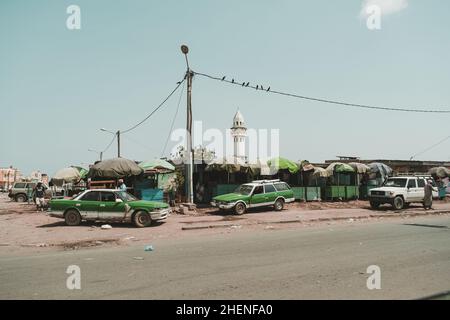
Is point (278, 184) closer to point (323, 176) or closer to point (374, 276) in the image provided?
point (323, 176)

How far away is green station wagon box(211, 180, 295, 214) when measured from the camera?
1744 cm

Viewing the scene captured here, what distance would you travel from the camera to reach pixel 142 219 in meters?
13.6

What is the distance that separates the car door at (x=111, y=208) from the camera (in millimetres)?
13641

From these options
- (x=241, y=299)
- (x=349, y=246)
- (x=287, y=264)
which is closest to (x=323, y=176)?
(x=349, y=246)

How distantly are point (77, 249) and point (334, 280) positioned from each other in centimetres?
737

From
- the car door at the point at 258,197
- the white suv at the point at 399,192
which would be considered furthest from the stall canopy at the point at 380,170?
the car door at the point at 258,197

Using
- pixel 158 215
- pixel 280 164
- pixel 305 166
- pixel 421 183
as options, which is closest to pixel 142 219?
pixel 158 215

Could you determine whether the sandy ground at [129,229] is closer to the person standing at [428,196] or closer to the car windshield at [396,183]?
the person standing at [428,196]

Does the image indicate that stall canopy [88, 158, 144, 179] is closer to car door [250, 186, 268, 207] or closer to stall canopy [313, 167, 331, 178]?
car door [250, 186, 268, 207]

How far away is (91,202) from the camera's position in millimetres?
13852

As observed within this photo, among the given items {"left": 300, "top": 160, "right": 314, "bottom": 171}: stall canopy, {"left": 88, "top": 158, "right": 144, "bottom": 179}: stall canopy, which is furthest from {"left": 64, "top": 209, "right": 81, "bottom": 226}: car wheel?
{"left": 300, "top": 160, "right": 314, "bottom": 171}: stall canopy

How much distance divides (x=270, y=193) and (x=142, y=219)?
7.98 m

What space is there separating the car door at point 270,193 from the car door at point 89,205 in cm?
904
